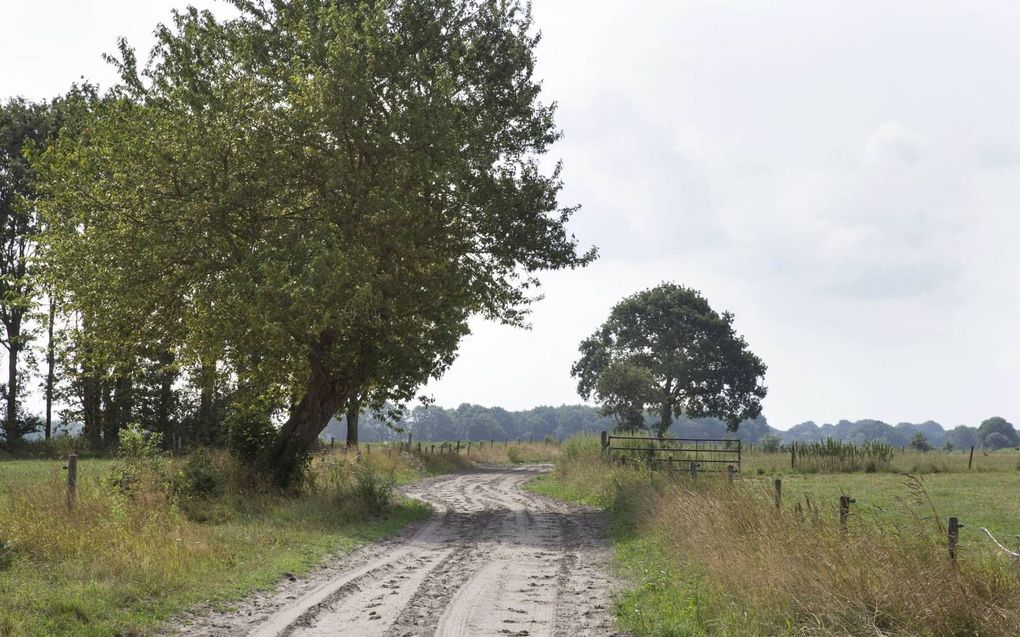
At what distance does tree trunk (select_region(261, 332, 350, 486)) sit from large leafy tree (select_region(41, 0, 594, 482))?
0.19ft

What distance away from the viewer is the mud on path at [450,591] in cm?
980

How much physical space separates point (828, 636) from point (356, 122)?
59.8ft

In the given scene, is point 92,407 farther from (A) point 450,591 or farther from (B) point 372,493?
(A) point 450,591

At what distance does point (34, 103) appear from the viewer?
4978cm

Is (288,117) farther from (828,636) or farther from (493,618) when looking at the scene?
(828,636)

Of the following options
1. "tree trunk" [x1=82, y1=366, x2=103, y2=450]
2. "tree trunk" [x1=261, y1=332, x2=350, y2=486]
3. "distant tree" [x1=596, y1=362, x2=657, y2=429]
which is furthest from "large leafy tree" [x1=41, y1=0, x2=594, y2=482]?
"distant tree" [x1=596, y1=362, x2=657, y2=429]

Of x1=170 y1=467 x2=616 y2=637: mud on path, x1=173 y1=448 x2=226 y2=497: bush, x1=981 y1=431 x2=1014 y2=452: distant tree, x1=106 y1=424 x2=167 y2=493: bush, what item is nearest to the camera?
x1=170 y1=467 x2=616 y2=637: mud on path

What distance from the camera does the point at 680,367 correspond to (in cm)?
8019

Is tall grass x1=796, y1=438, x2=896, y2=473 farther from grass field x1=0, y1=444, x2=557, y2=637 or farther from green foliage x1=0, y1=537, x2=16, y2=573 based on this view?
green foliage x1=0, y1=537, x2=16, y2=573

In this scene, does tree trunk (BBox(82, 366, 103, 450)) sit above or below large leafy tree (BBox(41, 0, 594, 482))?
below

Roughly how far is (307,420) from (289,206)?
632 centimetres

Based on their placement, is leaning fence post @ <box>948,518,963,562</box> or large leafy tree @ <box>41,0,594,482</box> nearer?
leaning fence post @ <box>948,518,963,562</box>

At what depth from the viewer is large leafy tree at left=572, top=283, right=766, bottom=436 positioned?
263 feet

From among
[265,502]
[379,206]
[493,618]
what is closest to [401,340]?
[379,206]
